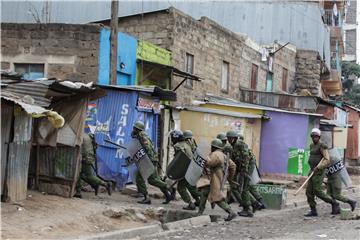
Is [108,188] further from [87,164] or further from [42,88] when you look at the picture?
[42,88]

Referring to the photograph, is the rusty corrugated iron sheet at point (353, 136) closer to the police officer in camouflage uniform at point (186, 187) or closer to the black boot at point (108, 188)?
the police officer in camouflage uniform at point (186, 187)

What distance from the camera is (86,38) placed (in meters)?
15.1

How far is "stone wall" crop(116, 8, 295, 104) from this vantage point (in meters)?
18.1

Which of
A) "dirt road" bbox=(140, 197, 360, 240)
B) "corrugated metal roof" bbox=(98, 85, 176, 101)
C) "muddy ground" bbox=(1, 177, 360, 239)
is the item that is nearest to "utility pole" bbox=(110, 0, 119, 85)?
"corrugated metal roof" bbox=(98, 85, 176, 101)

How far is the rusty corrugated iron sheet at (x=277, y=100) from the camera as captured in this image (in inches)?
922

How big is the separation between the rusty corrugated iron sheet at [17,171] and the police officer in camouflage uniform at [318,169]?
17.8 feet

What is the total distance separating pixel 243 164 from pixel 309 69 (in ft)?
66.6

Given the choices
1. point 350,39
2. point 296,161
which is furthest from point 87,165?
point 350,39

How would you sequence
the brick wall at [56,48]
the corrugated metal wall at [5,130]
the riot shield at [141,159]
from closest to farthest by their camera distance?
the corrugated metal wall at [5,130] → the riot shield at [141,159] → the brick wall at [56,48]

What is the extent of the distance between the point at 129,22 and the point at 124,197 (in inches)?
334

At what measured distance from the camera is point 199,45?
64.8 feet

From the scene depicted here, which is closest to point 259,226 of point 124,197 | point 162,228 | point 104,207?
point 162,228

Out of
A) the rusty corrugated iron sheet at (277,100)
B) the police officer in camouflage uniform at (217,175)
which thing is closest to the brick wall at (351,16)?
the rusty corrugated iron sheet at (277,100)

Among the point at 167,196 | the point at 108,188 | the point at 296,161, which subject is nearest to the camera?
the point at 167,196
